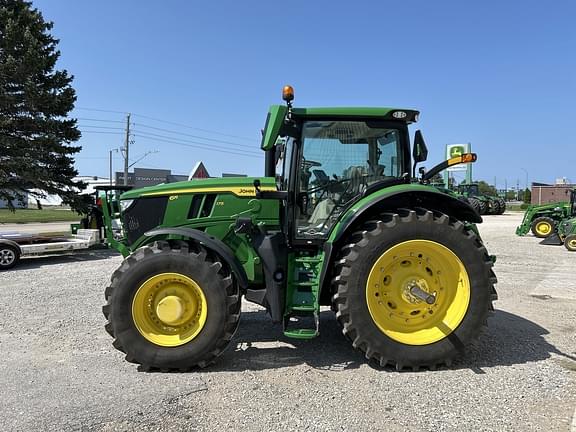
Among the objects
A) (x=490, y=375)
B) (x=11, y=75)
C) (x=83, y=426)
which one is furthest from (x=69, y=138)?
(x=490, y=375)

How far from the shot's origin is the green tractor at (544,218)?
55.3 ft

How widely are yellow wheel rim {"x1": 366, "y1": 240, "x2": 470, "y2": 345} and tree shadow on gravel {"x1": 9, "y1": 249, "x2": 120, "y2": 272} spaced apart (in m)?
8.80

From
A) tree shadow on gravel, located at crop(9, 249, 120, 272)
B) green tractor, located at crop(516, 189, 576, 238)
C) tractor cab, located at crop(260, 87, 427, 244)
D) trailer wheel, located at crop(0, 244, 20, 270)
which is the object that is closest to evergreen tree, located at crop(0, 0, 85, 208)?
tree shadow on gravel, located at crop(9, 249, 120, 272)

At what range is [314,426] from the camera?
300cm

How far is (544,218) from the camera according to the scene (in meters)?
17.0

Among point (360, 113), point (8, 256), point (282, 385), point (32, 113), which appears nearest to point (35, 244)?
point (8, 256)

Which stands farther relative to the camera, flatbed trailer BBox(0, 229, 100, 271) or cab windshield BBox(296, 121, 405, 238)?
flatbed trailer BBox(0, 229, 100, 271)

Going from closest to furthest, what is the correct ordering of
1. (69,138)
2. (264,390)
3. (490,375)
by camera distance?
(264,390) → (490,375) → (69,138)

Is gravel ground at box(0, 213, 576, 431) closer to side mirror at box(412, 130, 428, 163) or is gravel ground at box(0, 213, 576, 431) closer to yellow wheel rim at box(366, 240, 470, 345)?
yellow wheel rim at box(366, 240, 470, 345)

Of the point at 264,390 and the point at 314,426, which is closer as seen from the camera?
the point at 314,426

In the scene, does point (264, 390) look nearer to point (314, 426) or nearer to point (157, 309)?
point (314, 426)

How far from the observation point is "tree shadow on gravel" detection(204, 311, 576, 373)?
13.3 ft

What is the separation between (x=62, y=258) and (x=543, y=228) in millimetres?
16952

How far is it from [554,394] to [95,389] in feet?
12.1
